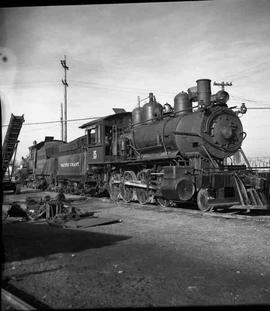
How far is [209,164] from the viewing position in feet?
38.7

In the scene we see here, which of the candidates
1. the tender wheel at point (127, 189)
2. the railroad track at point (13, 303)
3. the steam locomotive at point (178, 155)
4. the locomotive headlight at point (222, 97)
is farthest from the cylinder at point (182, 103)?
the railroad track at point (13, 303)

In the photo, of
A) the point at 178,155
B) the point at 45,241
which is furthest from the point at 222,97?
the point at 45,241

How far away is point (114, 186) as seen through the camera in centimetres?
1584

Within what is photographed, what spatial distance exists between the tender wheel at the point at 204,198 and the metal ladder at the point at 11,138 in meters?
9.24

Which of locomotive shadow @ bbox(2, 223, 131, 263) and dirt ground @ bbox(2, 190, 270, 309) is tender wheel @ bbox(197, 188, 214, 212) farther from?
locomotive shadow @ bbox(2, 223, 131, 263)

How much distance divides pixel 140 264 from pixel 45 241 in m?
2.49

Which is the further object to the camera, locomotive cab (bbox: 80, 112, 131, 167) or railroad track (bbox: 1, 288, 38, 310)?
locomotive cab (bbox: 80, 112, 131, 167)

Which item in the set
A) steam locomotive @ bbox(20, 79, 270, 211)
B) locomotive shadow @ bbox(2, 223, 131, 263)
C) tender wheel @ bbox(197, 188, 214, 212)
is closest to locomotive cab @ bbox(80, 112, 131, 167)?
steam locomotive @ bbox(20, 79, 270, 211)

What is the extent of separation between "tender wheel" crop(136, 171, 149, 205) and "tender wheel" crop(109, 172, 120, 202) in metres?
1.52

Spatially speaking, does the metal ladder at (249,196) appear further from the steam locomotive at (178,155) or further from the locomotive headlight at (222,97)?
the locomotive headlight at (222,97)

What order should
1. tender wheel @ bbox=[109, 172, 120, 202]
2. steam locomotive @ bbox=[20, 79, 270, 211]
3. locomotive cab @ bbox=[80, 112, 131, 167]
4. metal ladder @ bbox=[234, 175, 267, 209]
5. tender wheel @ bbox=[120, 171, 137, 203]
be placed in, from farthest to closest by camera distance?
locomotive cab @ bbox=[80, 112, 131, 167]
tender wheel @ bbox=[109, 172, 120, 202]
tender wheel @ bbox=[120, 171, 137, 203]
steam locomotive @ bbox=[20, 79, 270, 211]
metal ladder @ bbox=[234, 175, 267, 209]

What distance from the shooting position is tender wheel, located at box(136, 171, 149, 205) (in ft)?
44.7

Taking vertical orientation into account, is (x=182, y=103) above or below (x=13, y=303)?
above

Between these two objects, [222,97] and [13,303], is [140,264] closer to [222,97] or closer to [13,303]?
[13,303]
